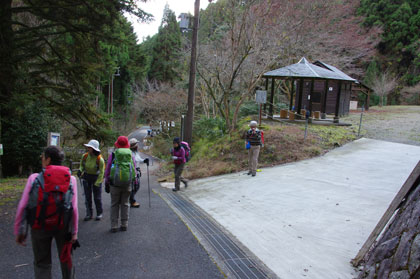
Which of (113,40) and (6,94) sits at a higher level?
(113,40)

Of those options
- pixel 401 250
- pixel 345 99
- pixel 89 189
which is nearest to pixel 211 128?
pixel 345 99

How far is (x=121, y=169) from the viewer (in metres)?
5.14

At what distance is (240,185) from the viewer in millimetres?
9523

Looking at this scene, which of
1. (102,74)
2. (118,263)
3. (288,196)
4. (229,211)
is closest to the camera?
(118,263)

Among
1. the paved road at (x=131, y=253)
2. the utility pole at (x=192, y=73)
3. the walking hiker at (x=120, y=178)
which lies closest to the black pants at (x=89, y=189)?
the paved road at (x=131, y=253)

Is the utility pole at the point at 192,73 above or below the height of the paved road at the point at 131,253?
above

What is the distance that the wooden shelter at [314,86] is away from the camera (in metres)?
17.6

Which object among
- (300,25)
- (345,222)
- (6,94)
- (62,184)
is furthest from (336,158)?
(300,25)

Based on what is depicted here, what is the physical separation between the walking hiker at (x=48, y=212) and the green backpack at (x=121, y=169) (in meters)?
1.76

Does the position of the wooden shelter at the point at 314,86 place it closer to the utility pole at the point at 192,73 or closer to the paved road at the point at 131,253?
the utility pole at the point at 192,73

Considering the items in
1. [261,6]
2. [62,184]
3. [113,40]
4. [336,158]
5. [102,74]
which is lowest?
[336,158]

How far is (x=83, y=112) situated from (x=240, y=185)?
255 inches

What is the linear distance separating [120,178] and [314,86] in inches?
726

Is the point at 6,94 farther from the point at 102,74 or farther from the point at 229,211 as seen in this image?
the point at 229,211
